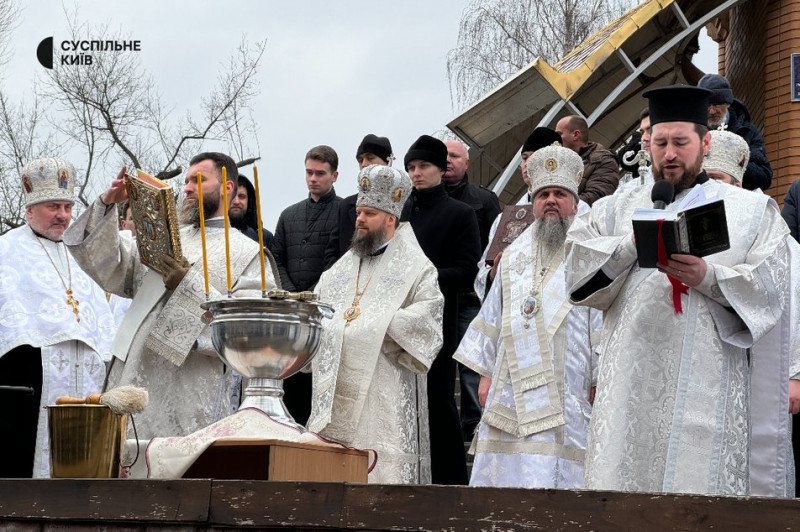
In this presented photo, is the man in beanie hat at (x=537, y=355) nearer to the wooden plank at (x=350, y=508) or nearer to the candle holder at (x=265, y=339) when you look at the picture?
the candle holder at (x=265, y=339)

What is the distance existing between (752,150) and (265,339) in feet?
15.1

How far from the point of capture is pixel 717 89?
8664 mm

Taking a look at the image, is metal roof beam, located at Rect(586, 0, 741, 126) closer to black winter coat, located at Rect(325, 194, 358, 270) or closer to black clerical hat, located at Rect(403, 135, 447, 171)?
black clerical hat, located at Rect(403, 135, 447, 171)

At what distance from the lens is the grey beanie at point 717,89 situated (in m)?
8.54

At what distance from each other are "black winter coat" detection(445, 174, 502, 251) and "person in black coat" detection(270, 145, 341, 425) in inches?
32.3

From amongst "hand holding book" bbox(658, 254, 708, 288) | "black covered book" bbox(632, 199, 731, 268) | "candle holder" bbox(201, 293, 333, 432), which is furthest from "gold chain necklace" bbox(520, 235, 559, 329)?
"candle holder" bbox(201, 293, 333, 432)

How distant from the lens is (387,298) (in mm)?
8094

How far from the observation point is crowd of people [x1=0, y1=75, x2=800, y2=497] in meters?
5.62

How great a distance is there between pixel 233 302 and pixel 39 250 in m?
3.60

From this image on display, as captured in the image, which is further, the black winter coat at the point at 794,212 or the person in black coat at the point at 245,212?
the person in black coat at the point at 245,212

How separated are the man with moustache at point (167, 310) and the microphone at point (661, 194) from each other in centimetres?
222

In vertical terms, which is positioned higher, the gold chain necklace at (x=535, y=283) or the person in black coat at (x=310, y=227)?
the person in black coat at (x=310, y=227)

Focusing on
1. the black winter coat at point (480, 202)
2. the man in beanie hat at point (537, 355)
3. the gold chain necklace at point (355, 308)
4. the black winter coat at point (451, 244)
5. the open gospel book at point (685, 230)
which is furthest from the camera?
the black winter coat at point (480, 202)

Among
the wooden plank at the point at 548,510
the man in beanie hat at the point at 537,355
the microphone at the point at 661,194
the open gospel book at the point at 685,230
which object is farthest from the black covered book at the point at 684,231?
the man in beanie hat at the point at 537,355
